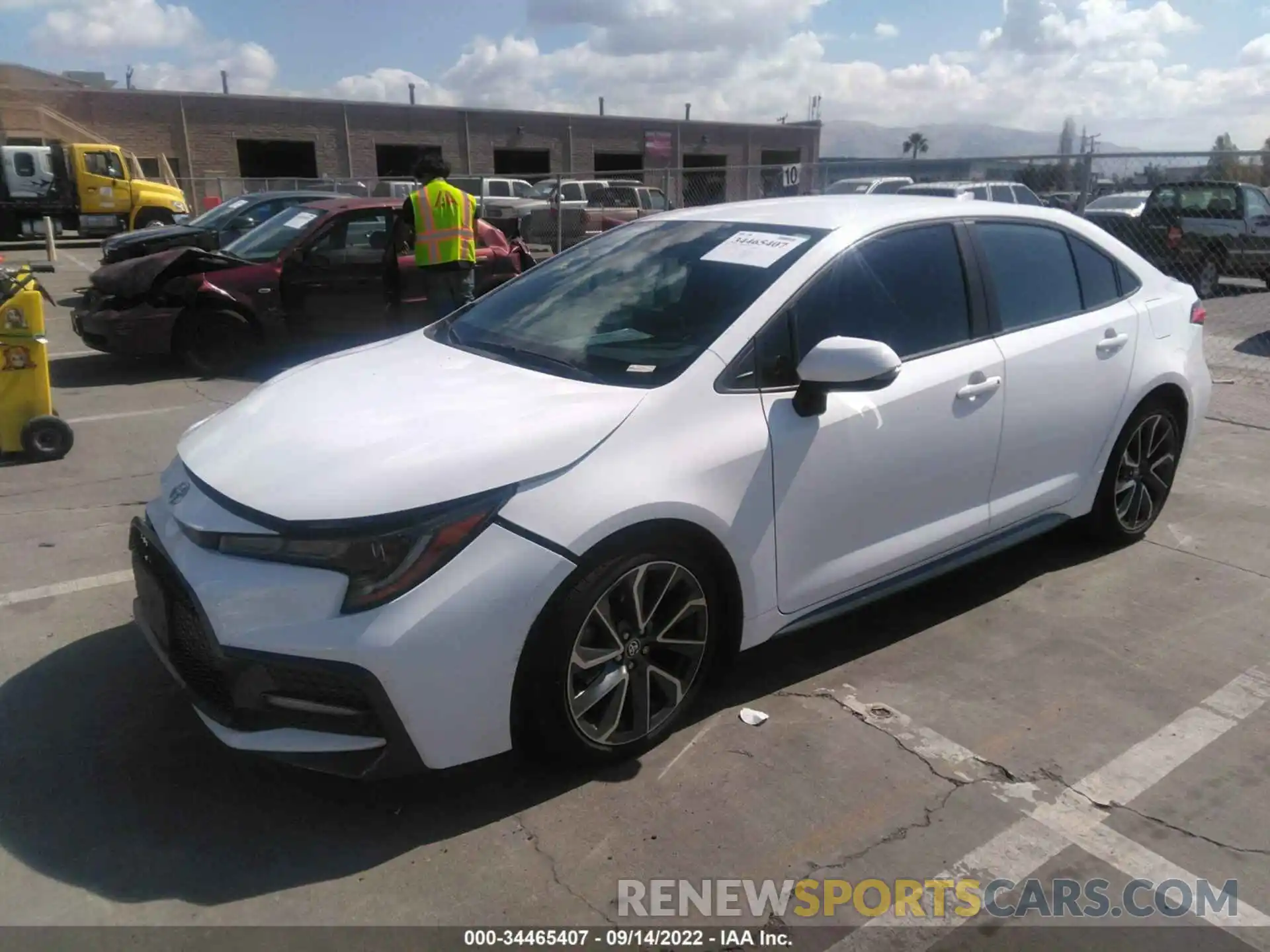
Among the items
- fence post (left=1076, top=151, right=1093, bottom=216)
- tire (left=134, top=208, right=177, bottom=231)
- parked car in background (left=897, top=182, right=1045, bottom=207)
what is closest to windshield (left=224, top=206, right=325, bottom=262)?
fence post (left=1076, top=151, right=1093, bottom=216)

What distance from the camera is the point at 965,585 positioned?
4.50m

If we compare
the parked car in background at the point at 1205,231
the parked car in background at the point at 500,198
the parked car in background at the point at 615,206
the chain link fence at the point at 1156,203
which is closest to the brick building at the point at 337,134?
the parked car in background at the point at 500,198

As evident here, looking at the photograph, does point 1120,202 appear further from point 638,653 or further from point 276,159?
point 276,159

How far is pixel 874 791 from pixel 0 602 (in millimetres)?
3678

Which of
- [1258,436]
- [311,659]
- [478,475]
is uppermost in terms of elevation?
[478,475]

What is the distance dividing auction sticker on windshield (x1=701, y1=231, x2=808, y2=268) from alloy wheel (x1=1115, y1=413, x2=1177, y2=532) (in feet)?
7.01

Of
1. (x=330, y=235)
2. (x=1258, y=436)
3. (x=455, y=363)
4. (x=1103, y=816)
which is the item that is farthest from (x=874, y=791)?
(x=330, y=235)

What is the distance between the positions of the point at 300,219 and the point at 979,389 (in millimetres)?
7516

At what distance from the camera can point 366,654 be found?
2490 mm

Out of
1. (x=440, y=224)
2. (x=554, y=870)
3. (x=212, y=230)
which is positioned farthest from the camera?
(x=212, y=230)

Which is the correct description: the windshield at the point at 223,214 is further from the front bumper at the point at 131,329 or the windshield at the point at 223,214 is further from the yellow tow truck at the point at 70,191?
the yellow tow truck at the point at 70,191

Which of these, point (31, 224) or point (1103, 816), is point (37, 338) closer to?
point (1103, 816)

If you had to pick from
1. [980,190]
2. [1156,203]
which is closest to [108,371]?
[980,190]

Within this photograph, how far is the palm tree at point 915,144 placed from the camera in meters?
99.2
